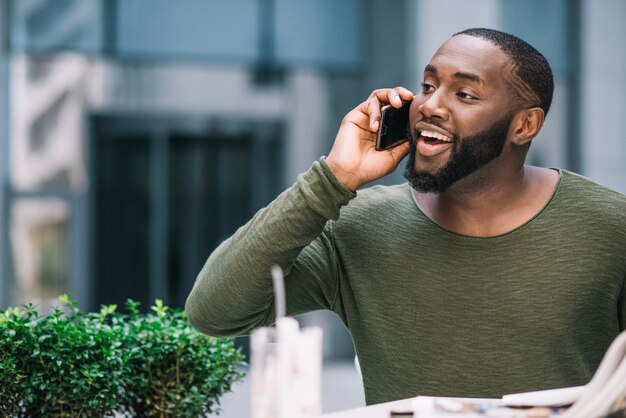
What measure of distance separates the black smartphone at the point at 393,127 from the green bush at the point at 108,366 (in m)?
0.98

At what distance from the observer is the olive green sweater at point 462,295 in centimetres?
230

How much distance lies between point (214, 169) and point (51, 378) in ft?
26.7

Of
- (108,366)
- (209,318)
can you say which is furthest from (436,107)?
(108,366)

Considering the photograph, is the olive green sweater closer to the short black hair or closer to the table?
the short black hair

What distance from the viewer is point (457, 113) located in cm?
222

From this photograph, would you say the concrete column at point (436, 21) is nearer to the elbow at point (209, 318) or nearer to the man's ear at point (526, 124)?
the man's ear at point (526, 124)

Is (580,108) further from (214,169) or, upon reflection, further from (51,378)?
(51,378)

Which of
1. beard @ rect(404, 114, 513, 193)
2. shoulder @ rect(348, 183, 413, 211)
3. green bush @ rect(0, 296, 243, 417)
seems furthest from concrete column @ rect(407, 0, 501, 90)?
beard @ rect(404, 114, 513, 193)

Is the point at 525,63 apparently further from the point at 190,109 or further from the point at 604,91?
the point at 604,91

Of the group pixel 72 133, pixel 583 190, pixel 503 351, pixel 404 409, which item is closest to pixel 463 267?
pixel 503 351

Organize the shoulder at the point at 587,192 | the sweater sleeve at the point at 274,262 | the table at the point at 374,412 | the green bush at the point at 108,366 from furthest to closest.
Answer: the green bush at the point at 108,366, the shoulder at the point at 587,192, the sweater sleeve at the point at 274,262, the table at the point at 374,412

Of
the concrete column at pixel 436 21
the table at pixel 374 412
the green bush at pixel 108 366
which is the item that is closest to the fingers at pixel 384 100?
the table at pixel 374 412

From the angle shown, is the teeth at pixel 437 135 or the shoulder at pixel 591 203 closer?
the teeth at pixel 437 135

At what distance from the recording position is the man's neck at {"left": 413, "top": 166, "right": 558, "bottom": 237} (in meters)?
2.38
